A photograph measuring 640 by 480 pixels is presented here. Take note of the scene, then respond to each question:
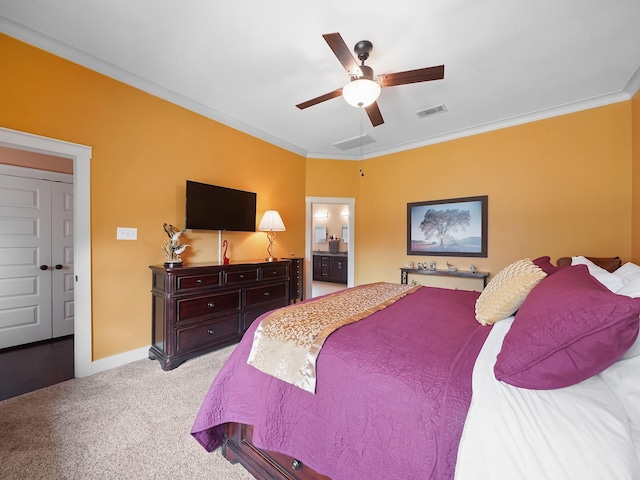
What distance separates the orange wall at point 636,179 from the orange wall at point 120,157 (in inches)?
182

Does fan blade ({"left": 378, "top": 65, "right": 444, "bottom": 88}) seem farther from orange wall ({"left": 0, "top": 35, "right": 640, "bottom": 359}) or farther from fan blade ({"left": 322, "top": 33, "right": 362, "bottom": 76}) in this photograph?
orange wall ({"left": 0, "top": 35, "right": 640, "bottom": 359})

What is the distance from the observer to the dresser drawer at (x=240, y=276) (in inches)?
115

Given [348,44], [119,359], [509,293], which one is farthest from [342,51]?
[119,359]

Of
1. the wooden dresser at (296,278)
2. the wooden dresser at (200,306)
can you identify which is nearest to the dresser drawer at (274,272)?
the wooden dresser at (200,306)

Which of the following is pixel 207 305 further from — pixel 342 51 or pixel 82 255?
pixel 342 51

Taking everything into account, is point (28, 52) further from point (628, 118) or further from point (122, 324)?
point (628, 118)

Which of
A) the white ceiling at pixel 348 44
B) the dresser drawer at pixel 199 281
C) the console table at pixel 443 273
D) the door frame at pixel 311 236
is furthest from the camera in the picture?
the door frame at pixel 311 236

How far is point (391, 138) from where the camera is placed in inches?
164

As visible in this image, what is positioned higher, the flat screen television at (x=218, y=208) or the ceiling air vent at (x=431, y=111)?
the ceiling air vent at (x=431, y=111)

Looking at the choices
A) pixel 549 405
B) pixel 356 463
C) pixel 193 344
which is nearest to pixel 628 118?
pixel 549 405

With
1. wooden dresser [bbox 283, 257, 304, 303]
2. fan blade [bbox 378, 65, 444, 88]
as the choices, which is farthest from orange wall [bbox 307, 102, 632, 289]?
fan blade [bbox 378, 65, 444, 88]

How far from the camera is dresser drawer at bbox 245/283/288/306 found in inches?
124

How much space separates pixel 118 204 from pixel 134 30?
1.49 metres

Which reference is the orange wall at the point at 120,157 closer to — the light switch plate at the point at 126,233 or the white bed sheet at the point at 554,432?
the light switch plate at the point at 126,233
